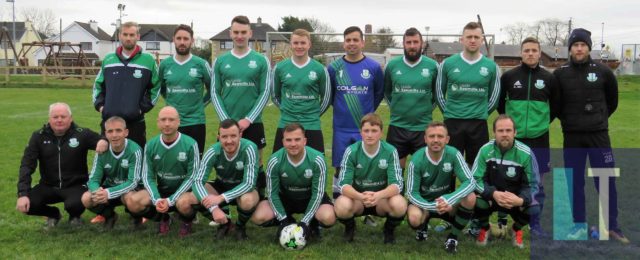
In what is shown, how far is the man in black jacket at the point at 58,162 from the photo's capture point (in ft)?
16.0

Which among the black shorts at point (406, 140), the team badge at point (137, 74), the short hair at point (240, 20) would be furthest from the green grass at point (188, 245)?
the short hair at point (240, 20)

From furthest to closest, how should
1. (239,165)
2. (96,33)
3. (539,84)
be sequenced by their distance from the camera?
(96,33) → (539,84) → (239,165)

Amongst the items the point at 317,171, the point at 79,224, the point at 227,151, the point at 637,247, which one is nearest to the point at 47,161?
the point at 79,224

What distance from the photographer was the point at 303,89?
5184 mm

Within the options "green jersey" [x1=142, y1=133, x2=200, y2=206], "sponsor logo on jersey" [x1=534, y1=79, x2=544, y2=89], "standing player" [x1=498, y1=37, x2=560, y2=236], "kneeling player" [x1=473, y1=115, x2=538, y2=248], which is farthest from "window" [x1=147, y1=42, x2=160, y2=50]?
"kneeling player" [x1=473, y1=115, x2=538, y2=248]

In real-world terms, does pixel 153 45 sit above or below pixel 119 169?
above

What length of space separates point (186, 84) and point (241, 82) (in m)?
0.53

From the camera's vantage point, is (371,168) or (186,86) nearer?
(371,168)

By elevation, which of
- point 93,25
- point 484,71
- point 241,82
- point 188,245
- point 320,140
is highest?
point 93,25

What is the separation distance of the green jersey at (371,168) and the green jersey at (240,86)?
3.52ft

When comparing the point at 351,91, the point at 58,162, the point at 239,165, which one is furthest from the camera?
the point at 351,91

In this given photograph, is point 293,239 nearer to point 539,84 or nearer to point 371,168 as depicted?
point 371,168

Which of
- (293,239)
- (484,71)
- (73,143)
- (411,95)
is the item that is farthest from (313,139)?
(73,143)

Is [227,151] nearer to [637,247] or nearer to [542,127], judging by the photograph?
[542,127]
